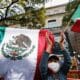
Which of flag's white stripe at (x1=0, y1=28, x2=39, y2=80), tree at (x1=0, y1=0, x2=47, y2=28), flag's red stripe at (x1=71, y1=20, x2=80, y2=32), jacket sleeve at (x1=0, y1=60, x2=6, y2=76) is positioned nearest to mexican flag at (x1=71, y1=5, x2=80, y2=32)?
flag's red stripe at (x1=71, y1=20, x2=80, y2=32)

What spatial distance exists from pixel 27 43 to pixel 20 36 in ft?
0.23

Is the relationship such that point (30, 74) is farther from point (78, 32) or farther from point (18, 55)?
point (78, 32)

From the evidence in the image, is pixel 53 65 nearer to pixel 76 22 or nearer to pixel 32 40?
pixel 32 40

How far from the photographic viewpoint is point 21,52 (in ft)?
8.88

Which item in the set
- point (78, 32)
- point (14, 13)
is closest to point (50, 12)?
point (14, 13)

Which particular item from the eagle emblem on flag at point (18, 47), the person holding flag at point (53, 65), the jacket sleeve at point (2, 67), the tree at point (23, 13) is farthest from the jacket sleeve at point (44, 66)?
the tree at point (23, 13)

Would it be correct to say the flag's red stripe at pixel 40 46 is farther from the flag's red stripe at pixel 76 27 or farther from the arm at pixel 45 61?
the flag's red stripe at pixel 76 27

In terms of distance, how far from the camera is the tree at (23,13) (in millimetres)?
14397

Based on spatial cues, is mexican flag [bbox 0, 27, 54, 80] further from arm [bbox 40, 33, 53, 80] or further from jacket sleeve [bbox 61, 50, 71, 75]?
jacket sleeve [bbox 61, 50, 71, 75]

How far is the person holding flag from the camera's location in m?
2.66

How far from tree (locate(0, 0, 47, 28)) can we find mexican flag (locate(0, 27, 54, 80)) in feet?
37.2

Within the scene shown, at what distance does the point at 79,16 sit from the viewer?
2766 millimetres

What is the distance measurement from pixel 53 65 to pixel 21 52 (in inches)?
9.6

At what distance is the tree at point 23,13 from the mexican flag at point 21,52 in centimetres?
1133
